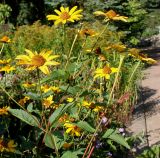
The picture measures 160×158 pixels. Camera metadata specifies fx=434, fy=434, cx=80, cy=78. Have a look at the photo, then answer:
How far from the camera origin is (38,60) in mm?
1560

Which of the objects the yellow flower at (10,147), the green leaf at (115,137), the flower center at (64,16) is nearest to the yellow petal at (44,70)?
the flower center at (64,16)

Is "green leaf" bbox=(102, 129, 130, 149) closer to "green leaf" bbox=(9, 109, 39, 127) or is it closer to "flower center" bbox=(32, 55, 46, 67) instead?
"green leaf" bbox=(9, 109, 39, 127)

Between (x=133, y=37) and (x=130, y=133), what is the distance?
5.53m

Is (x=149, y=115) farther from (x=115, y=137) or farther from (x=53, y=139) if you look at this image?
(x=53, y=139)

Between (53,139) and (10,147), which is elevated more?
(53,139)

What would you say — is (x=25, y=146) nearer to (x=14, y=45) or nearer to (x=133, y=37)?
(x=14, y=45)

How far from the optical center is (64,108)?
168 centimetres

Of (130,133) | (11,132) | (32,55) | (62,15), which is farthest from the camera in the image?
(130,133)

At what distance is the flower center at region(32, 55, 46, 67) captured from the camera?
154 centimetres

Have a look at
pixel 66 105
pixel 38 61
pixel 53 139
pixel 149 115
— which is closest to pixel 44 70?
pixel 38 61

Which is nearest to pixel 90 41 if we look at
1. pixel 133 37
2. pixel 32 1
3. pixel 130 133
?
pixel 130 133

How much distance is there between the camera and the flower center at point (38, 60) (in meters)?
1.54

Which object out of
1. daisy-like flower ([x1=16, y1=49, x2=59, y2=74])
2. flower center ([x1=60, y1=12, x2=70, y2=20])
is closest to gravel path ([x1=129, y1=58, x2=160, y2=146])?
flower center ([x1=60, y1=12, x2=70, y2=20])

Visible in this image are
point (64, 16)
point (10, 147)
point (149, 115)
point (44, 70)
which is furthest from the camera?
point (149, 115)
